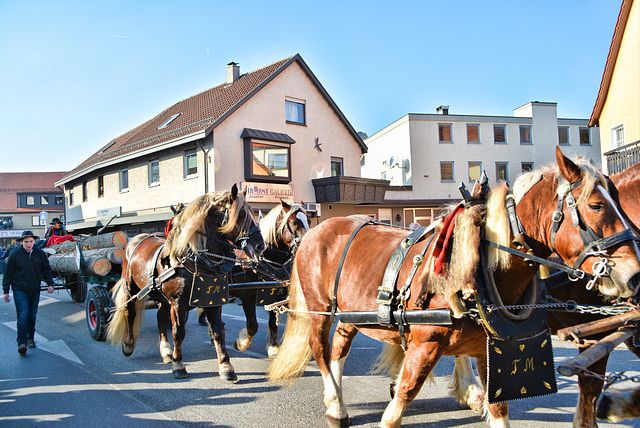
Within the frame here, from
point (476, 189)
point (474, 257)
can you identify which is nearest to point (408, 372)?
point (474, 257)

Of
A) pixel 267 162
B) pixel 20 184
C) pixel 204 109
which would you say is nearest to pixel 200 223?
pixel 267 162

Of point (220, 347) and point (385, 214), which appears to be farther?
point (385, 214)

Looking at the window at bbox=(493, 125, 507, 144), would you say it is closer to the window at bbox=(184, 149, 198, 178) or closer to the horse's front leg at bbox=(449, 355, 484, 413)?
the window at bbox=(184, 149, 198, 178)

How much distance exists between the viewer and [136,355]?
650cm

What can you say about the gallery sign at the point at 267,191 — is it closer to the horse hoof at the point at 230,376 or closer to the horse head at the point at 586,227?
the horse hoof at the point at 230,376

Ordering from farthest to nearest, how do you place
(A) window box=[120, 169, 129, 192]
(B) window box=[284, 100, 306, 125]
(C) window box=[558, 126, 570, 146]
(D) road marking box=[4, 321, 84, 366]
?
1. (C) window box=[558, 126, 570, 146]
2. (A) window box=[120, 169, 129, 192]
3. (B) window box=[284, 100, 306, 125]
4. (D) road marking box=[4, 321, 84, 366]

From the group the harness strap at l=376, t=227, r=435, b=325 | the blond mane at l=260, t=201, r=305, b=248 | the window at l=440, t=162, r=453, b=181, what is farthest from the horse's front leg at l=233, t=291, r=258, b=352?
the window at l=440, t=162, r=453, b=181

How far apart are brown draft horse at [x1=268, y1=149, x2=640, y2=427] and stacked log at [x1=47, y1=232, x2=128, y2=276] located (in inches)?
199

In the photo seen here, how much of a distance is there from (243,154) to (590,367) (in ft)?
56.0

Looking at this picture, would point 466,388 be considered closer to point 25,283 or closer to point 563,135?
point 25,283

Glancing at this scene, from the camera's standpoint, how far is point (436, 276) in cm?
279

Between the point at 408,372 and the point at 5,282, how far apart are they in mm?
6708

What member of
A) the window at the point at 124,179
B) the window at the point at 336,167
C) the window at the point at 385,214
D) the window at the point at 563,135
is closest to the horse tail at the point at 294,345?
the window at the point at 336,167

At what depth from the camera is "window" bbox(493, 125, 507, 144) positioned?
30.0 meters
